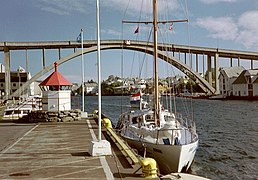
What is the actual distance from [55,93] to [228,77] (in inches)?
4291

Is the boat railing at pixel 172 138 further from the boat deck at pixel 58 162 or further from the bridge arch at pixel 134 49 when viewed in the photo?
the bridge arch at pixel 134 49

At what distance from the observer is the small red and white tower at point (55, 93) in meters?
25.7

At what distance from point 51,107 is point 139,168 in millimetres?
16959

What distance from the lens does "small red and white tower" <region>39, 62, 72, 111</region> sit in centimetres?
2573

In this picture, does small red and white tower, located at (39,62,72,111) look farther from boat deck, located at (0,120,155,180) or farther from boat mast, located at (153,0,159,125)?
boat deck, located at (0,120,155,180)

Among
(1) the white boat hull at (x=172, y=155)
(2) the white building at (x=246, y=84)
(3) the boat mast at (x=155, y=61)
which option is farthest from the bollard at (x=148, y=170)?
(2) the white building at (x=246, y=84)

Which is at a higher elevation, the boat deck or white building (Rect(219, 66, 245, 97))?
white building (Rect(219, 66, 245, 97))

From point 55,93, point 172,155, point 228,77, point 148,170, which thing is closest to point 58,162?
point 148,170

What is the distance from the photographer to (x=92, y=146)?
12.3 m

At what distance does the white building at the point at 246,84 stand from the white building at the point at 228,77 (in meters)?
4.15

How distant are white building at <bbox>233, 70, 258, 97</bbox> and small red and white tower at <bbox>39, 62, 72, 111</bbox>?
317ft

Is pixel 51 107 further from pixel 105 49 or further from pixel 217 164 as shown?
pixel 105 49

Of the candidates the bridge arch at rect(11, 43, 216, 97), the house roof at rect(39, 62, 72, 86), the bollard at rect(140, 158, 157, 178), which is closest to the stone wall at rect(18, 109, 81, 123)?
the house roof at rect(39, 62, 72, 86)

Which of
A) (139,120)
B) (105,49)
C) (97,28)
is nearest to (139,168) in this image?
(97,28)
